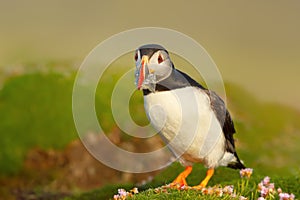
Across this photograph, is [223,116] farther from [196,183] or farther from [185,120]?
[196,183]

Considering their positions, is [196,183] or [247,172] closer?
[247,172]

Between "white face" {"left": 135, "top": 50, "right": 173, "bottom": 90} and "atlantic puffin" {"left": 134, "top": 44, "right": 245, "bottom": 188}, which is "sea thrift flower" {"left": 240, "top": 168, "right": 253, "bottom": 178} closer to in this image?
"atlantic puffin" {"left": 134, "top": 44, "right": 245, "bottom": 188}

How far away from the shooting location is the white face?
8.85 meters

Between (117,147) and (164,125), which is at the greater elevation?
(117,147)

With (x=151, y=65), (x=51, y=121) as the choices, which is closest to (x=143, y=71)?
(x=151, y=65)

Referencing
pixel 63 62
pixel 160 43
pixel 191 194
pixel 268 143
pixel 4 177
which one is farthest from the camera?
pixel 63 62

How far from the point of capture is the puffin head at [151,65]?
884cm

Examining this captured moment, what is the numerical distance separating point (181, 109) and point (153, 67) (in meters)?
0.82

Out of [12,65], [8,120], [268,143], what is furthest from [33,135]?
[268,143]

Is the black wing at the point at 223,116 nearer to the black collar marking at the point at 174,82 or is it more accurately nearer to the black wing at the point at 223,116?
the black wing at the point at 223,116

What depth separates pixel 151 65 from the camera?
8.98m

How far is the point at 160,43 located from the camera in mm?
9438

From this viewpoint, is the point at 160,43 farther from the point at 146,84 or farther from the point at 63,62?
the point at 63,62

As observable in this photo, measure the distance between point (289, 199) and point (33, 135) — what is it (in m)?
13.5
